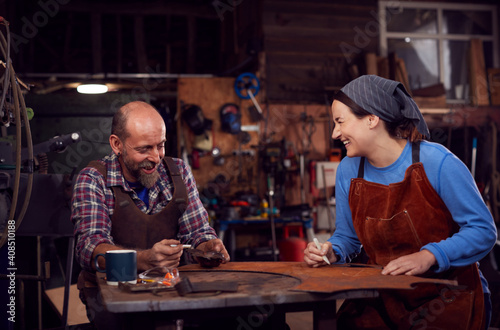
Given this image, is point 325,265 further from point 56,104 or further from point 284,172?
point 284,172

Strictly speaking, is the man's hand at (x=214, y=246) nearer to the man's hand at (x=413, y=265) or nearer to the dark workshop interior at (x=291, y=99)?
the man's hand at (x=413, y=265)

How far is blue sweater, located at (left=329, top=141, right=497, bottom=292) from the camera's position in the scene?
1.86 metres

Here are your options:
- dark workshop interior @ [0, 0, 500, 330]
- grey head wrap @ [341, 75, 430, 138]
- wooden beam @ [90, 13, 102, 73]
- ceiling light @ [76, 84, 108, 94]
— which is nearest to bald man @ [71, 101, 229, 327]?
grey head wrap @ [341, 75, 430, 138]

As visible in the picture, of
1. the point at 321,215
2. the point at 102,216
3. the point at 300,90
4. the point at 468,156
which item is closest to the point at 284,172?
the point at 321,215

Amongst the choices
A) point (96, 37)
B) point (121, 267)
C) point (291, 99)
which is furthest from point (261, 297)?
point (96, 37)

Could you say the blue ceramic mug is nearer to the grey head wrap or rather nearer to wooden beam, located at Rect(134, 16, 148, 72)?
the grey head wrap

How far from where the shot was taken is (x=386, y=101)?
208 cm

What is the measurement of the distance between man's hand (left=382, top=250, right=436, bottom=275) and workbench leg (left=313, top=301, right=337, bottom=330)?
1.00ft

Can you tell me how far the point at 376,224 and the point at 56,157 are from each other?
131 inches

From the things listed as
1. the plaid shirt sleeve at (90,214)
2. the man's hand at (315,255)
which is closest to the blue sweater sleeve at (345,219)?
the man's hand at (315,255)

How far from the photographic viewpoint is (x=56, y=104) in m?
4.90

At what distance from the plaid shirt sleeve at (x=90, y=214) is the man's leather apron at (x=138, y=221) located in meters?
0.05

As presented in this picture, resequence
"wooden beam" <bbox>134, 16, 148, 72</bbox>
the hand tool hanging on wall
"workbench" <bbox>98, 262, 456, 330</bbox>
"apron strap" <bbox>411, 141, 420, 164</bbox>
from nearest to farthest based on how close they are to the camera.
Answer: "workbench" <bbox>98, 262, 456, 330</bbox>
"apron strap" <bbox>411, 141, 420, 164</bbox>
the hand tool hanging on wall
"wooden beam" <bbox>134, 16, 148, 72</bbox>

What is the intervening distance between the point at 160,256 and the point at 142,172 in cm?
66
